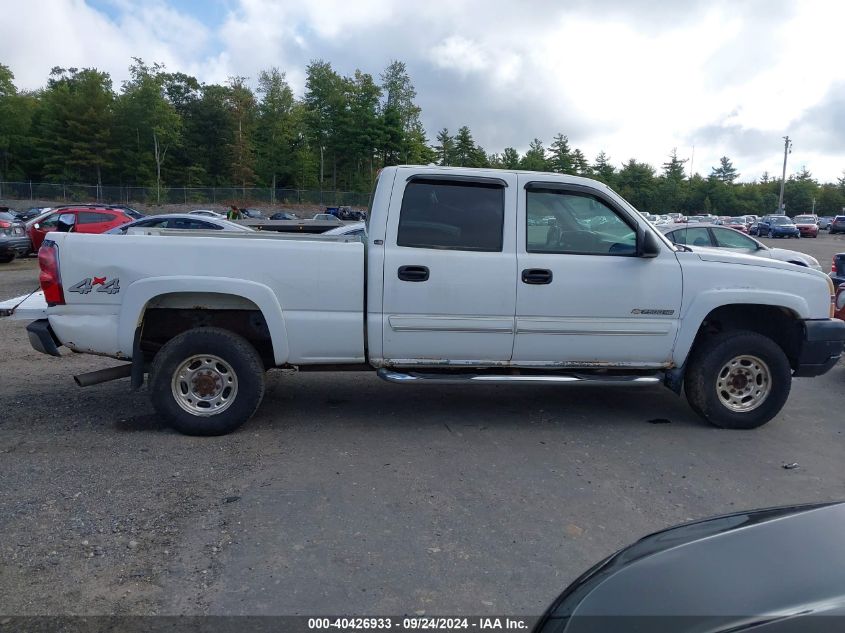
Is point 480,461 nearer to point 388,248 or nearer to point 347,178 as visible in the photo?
point 388,248

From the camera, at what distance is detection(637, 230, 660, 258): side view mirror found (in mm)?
5479

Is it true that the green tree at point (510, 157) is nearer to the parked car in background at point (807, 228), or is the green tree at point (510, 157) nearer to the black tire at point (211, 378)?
the parked car in background at point (807, 228)

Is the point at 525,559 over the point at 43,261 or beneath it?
beneath

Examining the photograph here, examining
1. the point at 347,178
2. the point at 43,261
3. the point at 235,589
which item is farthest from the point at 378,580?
the point at 347,178

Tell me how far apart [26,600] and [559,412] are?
438cm

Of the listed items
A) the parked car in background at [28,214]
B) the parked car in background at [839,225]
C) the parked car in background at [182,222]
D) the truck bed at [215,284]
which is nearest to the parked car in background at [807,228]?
the parked car in background at [839,225]

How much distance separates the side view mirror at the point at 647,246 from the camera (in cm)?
548

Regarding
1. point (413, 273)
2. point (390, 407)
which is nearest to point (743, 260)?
point (413, 273)

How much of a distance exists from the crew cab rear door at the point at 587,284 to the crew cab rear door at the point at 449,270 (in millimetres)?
152

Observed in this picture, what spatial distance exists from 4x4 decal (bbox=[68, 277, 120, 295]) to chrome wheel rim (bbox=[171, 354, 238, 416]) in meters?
0.78

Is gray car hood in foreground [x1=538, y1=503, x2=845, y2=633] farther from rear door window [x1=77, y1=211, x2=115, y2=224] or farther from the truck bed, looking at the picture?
rear door window [x1=77, y1=211, x2=115, y2=224]

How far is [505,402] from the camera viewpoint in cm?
654

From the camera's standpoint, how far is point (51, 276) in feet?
17.3

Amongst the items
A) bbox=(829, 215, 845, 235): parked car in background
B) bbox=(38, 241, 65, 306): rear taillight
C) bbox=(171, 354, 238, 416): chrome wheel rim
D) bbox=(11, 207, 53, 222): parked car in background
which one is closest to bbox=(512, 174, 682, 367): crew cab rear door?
bbox=(171, 354, 238, 416): chrome wheel rim
